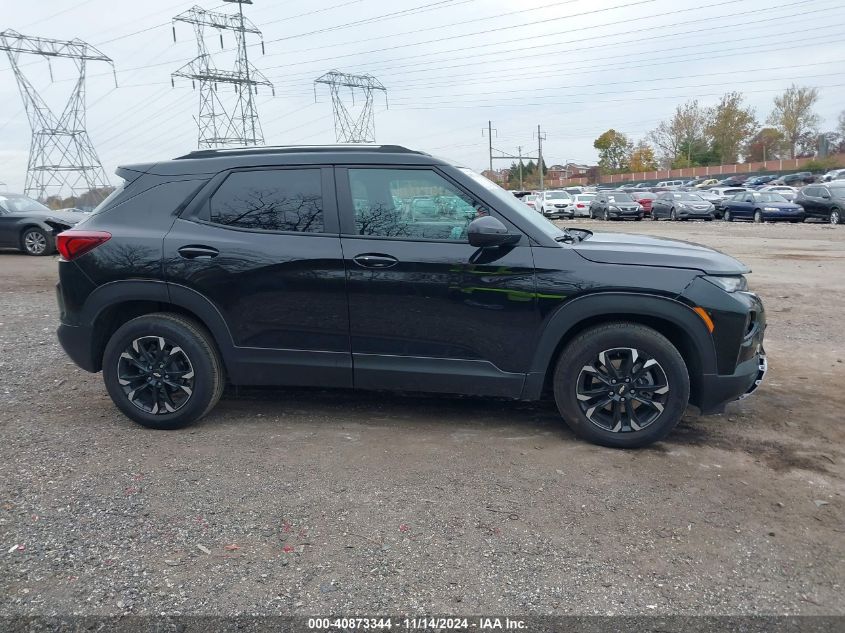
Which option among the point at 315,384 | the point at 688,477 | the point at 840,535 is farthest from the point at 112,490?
the point at 840,535

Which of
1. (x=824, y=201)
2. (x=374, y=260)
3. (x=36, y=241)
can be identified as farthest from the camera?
(x=824, y=201)

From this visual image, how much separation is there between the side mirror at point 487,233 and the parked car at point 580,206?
3447 cm

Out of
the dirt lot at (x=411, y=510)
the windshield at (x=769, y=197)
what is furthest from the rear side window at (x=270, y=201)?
the windshield at (x=769, y=197)

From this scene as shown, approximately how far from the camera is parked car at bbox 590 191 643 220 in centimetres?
3447

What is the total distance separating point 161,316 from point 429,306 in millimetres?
1802

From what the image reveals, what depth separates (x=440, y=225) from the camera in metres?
4.25

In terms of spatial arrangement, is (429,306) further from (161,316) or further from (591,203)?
(591,203)

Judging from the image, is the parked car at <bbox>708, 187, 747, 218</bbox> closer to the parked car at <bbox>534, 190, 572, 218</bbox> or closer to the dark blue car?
the dark blue car

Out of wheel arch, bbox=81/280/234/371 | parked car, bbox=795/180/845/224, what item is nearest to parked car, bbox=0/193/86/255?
wheel arch, bbox=81/280/234/371

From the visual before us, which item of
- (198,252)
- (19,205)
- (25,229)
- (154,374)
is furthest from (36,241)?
(198,252)

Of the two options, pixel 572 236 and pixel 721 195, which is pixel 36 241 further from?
pixel 721 195

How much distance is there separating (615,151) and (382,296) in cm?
10269

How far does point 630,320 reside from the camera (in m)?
4.13

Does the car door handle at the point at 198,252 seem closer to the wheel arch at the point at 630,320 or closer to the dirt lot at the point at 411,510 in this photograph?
the dirt lot at the point at 411,510
